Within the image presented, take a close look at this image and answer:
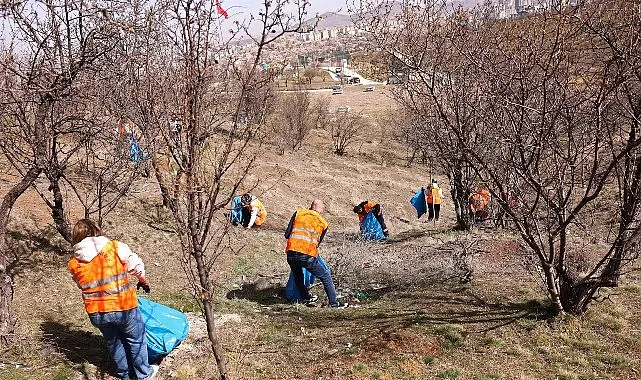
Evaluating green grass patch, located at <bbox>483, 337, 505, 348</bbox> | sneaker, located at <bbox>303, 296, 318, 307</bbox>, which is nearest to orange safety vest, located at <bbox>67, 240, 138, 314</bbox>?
sneaker, located at <bbox>303, 296, 318, 307</bbox>

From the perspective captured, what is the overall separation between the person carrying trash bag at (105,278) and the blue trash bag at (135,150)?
3348mm

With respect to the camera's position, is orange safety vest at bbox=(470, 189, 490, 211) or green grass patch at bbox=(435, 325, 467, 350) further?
orange safety vest at bbox=(470, 189, 490, 211)

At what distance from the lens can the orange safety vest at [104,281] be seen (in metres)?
3.85

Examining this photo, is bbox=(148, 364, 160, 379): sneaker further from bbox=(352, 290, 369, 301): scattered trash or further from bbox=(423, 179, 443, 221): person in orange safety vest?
bbox=(423, 179, 443, 221): person in orange safety vest

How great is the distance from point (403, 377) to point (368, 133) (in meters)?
26.1

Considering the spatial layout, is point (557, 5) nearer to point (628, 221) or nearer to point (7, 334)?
point (628, 221)

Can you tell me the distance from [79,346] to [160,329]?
982 millimetres

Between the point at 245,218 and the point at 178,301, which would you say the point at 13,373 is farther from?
the point at 245,218

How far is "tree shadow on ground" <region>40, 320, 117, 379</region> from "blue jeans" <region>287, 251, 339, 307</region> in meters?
2.31

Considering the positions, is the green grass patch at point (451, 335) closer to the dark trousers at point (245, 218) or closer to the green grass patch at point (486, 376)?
the green grass patch at point (486, 376)

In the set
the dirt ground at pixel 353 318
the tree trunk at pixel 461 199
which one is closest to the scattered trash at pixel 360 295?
the dirt ground at pixel 353 318

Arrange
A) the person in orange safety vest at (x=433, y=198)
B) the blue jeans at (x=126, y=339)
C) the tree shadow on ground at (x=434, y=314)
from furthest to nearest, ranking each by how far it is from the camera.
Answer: the person in orange safety vest at (x=433, y=198) < the tree shadow on ground at (x=434, y=314) < the blue jeans at (x=126, y=339)

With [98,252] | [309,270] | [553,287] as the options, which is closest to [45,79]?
[98,252]

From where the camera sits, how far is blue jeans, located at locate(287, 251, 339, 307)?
20.8 feet
